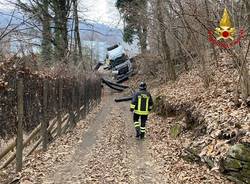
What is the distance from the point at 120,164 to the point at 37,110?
9.50ft

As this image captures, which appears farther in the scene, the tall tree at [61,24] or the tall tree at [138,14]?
the tall tree at [61,24]

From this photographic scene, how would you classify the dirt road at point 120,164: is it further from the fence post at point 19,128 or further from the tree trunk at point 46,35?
the tree trunk at point 46,35

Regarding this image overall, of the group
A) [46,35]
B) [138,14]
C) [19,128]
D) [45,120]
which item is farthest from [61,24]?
[19,128]

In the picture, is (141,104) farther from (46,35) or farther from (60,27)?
(60,27)

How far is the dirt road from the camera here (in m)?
9.25

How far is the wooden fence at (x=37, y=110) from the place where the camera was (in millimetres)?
9711

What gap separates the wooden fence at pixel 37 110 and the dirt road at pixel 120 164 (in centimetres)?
60

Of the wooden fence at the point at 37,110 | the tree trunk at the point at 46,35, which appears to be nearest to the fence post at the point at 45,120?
the wooden fence at the point at 37,110

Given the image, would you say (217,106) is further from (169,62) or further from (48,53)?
(48,53)

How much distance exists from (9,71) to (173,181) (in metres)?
4.70

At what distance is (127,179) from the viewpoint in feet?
30.6

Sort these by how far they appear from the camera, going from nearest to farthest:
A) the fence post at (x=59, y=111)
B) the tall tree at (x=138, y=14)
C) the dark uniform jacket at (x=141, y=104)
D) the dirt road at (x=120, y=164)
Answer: the dirt road at (x=120, y=164)
the fence post at (x=59, y=111)
the dark uniform jacket at (x=141, y=104)
the tall tree at (x=138, y=14)

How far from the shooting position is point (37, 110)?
1181 centimetres

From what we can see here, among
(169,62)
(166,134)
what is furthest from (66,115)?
(169,62)
